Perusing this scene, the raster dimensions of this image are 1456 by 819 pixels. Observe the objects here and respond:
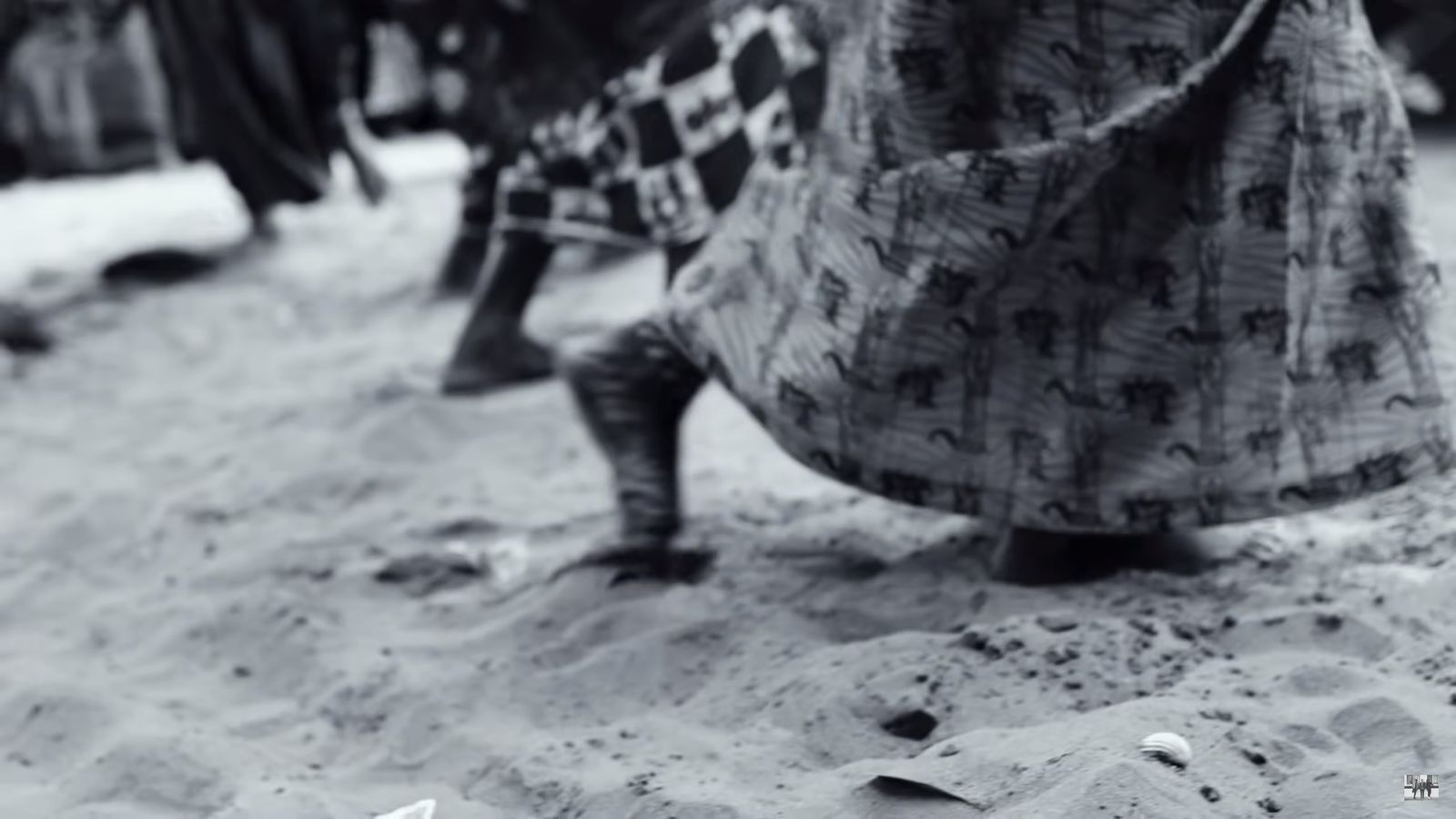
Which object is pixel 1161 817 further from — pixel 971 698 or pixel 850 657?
pixel 850 657

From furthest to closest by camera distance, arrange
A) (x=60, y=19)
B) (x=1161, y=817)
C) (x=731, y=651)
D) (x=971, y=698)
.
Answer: (x=60, y=19), (x=731, y=651), (x=971, y=698), (x=1161, y=817)

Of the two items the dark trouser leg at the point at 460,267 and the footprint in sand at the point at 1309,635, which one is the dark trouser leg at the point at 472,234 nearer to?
the dark trouser leg at the point at 460,267

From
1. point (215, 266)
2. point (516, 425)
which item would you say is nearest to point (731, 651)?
point (516, 425)

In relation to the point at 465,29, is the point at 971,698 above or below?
below

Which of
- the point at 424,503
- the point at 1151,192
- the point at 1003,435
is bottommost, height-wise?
the point at 424,503

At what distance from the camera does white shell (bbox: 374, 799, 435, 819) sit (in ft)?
6.21

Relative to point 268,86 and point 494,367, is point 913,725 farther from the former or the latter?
point 268,86

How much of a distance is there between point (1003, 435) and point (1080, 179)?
1.03 ft

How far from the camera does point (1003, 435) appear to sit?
2180mm

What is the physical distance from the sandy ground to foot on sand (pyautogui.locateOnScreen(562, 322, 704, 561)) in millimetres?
110

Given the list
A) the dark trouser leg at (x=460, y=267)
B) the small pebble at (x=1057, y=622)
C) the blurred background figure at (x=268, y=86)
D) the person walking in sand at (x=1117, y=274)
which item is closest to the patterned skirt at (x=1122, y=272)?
the person walking in sand at (x=1117, y=274)

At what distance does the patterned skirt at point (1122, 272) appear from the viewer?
6.83 feet

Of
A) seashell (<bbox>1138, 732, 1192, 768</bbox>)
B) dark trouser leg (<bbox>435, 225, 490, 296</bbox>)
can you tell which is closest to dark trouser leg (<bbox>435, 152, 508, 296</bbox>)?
dark trouser leg (<bbox>435, 225, 490, 296</bbox>)

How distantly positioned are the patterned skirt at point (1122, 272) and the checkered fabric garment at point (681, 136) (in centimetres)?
25
